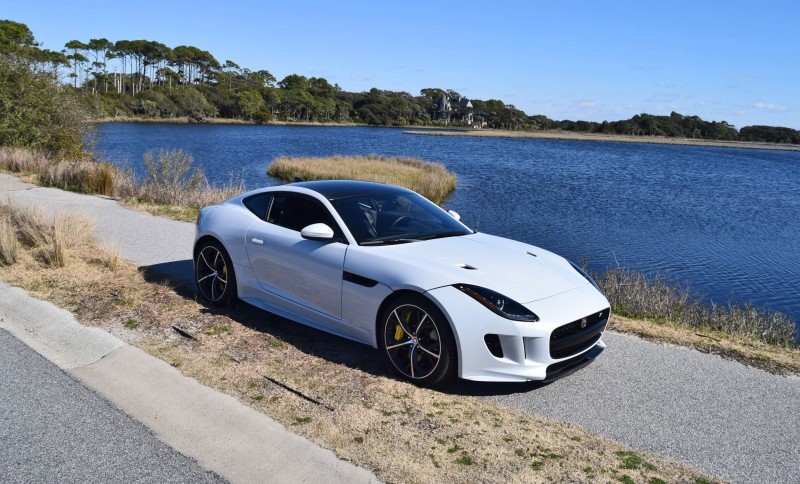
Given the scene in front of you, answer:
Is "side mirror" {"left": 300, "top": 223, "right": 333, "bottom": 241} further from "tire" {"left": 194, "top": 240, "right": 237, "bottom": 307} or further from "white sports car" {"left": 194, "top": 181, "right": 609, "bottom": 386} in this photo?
"tire" {"left": 194, "top": 240, "right": 237, "bottom": 307}

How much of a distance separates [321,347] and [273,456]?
1973 millimetres

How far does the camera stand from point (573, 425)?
14.4 feet

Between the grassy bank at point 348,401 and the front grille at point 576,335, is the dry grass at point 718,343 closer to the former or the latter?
the front grille at point 576,335

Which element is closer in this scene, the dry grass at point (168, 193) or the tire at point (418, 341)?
the tire at point (418, 341)

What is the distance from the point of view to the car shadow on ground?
16.3ft

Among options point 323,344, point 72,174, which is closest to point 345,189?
point 323,344

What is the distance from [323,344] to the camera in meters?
5.88

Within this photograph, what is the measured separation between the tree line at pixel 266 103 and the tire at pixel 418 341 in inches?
4445

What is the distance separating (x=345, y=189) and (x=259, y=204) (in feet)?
3.11

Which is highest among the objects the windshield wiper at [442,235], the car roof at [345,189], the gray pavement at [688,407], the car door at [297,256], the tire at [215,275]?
the car roof at [345,189]

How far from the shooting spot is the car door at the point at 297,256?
18.0ft

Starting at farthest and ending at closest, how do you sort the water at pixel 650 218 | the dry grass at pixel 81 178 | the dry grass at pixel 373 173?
the dry grass at pixel 373 173 < the dry grass at pixel 81 178 < the water at pixel 650 218

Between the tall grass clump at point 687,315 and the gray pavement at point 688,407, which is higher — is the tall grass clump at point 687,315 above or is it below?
below

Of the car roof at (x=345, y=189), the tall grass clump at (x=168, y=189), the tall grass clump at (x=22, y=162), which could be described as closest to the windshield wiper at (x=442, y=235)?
the car roof at (x=345, y=189)
